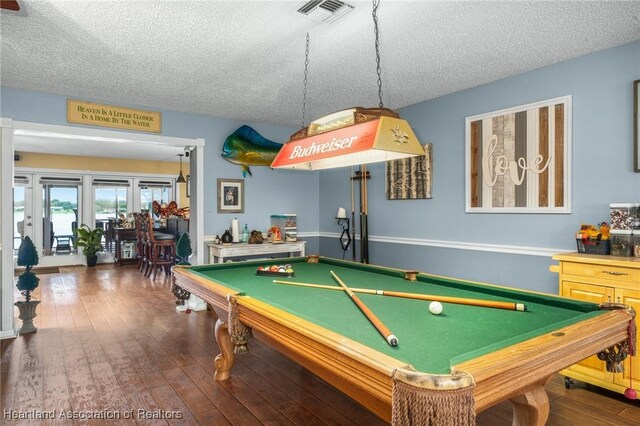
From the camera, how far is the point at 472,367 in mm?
1106

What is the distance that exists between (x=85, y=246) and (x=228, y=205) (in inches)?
197

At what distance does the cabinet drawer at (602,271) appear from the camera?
8.07 ft

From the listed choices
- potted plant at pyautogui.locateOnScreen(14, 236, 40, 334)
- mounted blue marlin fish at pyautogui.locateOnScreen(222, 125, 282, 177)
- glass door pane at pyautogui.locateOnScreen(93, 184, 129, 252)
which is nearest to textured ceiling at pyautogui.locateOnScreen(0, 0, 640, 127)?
mounted blue marlin fish at pyautogui.locateOnScreen(222, 125, 282, 177)

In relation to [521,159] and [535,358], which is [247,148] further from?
[535,358]

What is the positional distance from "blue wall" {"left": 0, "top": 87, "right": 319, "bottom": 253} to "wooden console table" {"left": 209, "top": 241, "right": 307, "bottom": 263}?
15.1 inches

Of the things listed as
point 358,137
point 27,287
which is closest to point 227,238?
point 27,287

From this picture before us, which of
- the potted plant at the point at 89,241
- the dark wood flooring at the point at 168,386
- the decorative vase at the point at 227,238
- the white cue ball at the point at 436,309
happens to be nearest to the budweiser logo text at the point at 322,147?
the white cue ball at the point at 436,309

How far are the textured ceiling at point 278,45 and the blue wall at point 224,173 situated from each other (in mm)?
201

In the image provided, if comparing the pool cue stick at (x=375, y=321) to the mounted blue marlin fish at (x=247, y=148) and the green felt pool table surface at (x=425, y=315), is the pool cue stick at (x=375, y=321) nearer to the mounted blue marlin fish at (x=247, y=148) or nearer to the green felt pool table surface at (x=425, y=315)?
the green felt pool table surface at (x=425, y=315)

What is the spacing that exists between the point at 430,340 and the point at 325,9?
2057mm

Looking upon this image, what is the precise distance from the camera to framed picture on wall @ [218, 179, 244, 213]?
5258 mm

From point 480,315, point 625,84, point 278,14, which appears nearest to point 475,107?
point 625,84

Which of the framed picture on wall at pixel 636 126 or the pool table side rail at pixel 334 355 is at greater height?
the framed picture on wall at pixel 636 126

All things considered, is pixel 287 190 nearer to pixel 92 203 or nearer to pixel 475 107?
pixel 475 107
